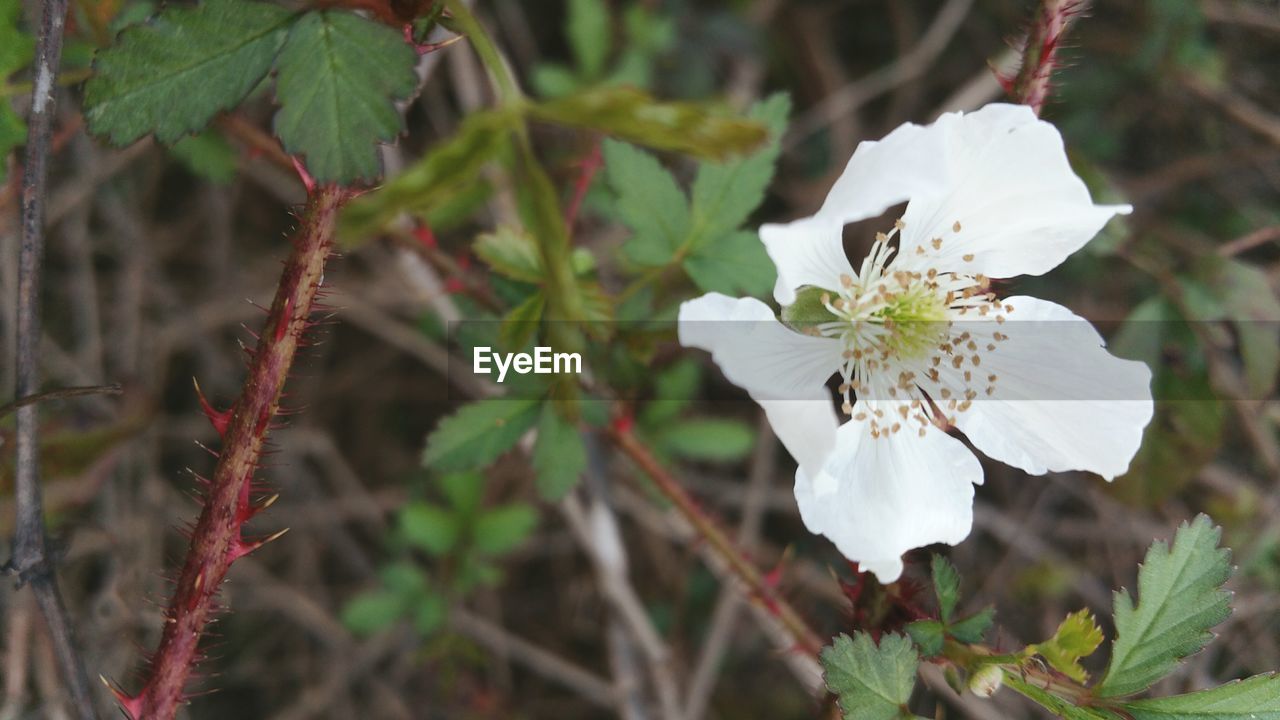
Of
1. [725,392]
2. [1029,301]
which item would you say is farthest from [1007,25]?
[1029,301]

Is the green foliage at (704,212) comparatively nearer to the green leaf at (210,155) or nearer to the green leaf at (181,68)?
the green leaf at (181,68)

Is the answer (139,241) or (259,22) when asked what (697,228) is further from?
(139,241)

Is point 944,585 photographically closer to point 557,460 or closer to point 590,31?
point 557,460

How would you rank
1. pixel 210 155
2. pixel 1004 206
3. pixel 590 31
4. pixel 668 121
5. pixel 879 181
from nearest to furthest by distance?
pixel 668 121 → pixel 879 181 → pixel 1004 206 → pixel 210 155 → pixel 590 31

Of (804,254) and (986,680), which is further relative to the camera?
(804,254)

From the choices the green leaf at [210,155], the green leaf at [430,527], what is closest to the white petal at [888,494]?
the green leaf at [430,527]

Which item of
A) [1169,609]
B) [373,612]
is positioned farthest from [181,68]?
[1169,609]

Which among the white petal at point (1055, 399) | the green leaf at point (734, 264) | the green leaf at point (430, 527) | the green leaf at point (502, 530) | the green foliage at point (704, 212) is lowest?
the green leaf at point (502, 530)
